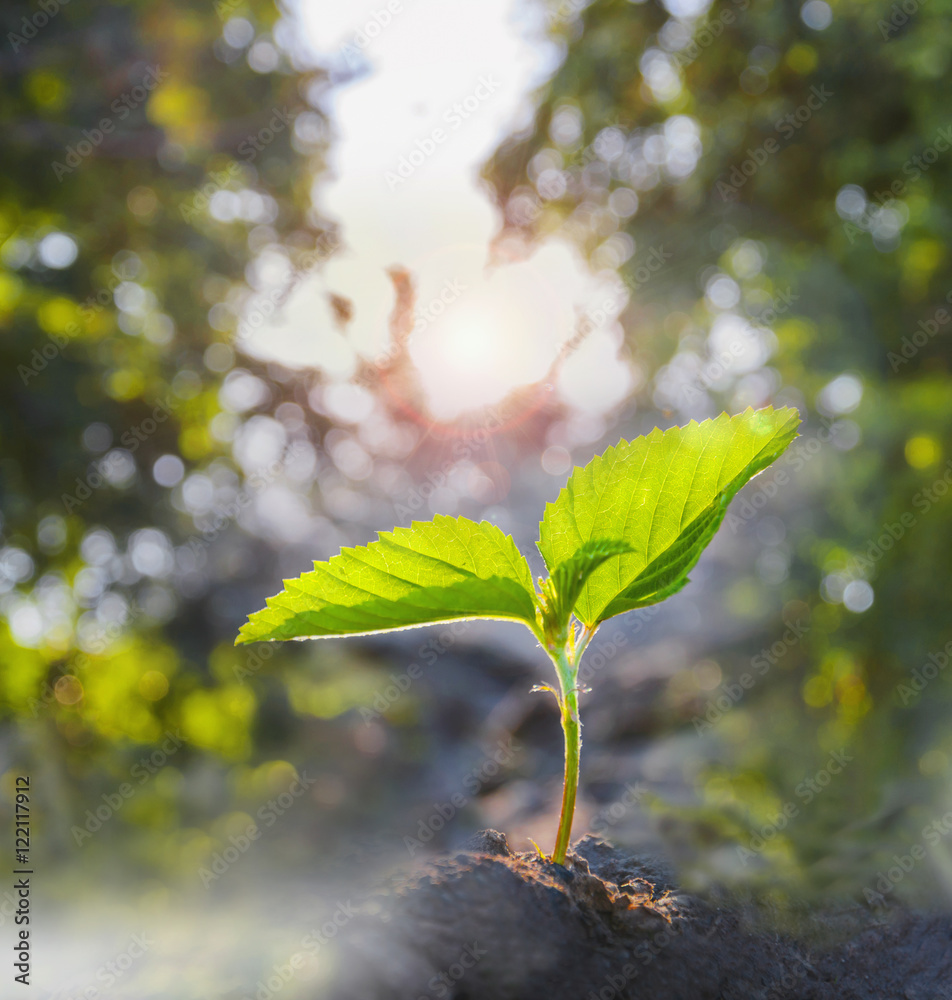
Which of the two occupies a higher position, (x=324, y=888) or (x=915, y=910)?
(x=324, y=888)

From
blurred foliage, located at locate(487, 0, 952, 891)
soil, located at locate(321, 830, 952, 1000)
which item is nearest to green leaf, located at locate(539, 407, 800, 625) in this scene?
soil, located at locate(321, 830, 952, 1000)

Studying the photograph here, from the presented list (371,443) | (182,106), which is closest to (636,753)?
(371,443)

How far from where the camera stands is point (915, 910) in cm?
76

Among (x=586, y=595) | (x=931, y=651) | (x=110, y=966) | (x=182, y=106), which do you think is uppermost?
(x=182, y=106)

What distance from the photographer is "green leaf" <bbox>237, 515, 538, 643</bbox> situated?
611mm

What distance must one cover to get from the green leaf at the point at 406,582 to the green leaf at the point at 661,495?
5 centimetres

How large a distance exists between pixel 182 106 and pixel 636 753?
5387mm

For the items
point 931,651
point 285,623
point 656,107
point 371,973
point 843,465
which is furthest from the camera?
point 656,107

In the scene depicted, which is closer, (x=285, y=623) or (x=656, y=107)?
(x=285, y=623)

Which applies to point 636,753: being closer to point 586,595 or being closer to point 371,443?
point 586,595

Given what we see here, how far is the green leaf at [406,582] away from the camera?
61cm

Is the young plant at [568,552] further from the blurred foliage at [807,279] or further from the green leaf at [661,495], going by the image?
the blurred foliage at [807,279]
